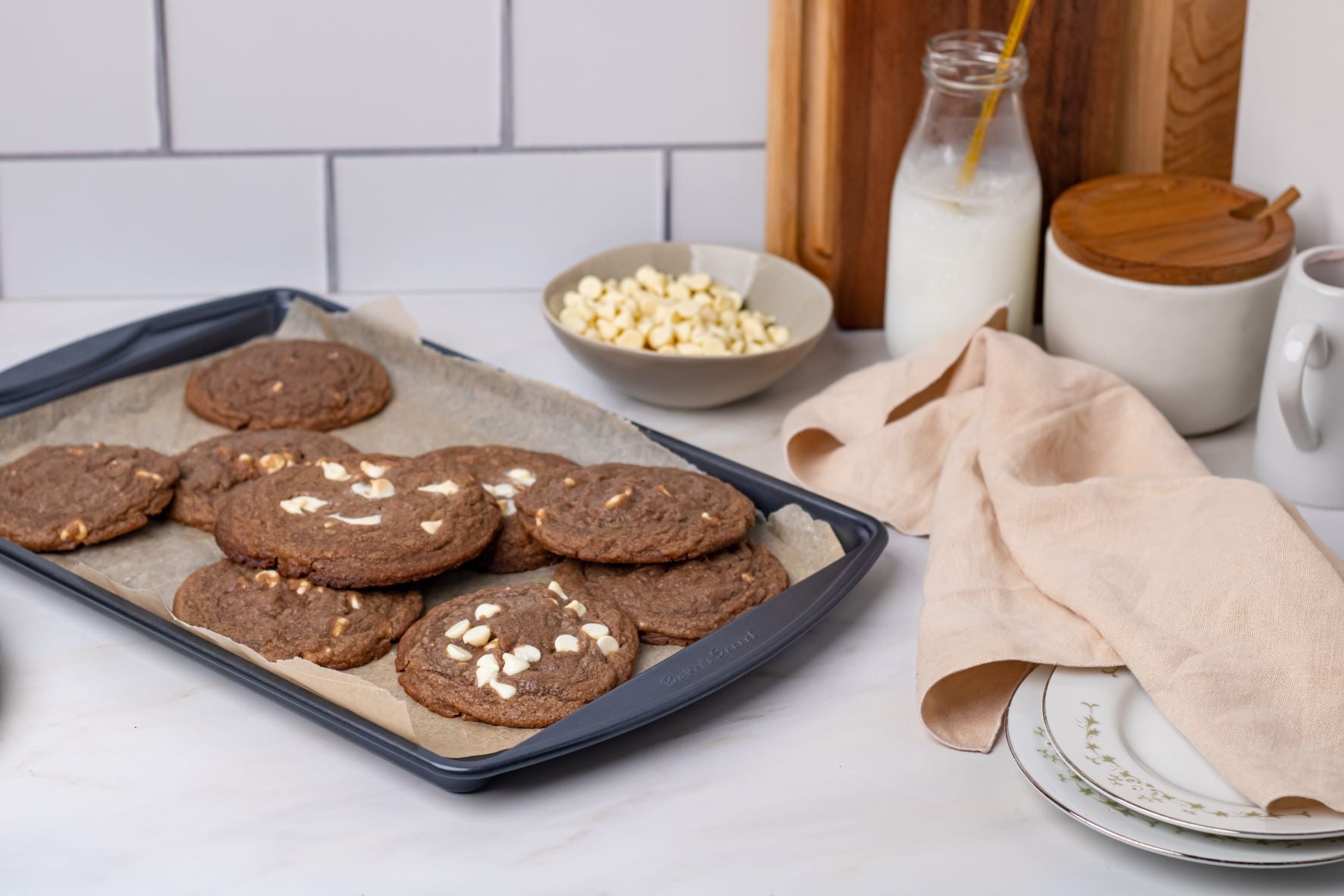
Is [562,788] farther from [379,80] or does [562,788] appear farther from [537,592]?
[379,80]

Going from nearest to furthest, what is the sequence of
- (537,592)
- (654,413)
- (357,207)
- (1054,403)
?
1. (537,592)
2. (1054,403)
3. (654,413)
4. (357,207)

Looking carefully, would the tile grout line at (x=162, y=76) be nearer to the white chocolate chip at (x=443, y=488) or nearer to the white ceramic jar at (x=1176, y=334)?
the white chocolate chip at (x=443, y=488)

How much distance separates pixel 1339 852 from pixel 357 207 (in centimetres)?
104

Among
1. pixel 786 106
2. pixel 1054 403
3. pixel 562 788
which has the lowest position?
pixel 562 788

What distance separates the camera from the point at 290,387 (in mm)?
1201

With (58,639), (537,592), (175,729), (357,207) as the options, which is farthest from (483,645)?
(357,207)

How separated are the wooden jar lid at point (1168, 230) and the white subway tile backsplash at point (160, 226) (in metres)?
0.72

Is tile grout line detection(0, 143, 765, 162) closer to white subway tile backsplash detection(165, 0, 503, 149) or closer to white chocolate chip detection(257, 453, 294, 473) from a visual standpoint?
white subway tile backsplash detection(165, 0, 503, 149)

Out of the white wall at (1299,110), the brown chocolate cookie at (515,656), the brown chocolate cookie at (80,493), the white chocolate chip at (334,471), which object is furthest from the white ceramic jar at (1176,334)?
the brown chocolate cookie at (80,493)

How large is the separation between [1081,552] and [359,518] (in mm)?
488

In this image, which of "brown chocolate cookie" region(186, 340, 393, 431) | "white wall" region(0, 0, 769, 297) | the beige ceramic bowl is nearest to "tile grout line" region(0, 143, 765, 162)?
"white wall" region(0, 0, 769, 297)

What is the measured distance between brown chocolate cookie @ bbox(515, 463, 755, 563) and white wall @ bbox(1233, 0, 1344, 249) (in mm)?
566

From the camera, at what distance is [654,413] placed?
48.6 inches

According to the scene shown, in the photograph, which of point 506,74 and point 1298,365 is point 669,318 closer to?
point 506,74
